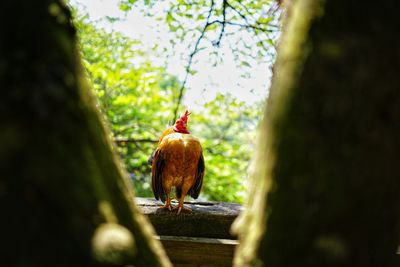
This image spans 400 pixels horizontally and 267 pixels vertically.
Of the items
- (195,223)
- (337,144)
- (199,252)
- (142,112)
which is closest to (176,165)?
(195,223)

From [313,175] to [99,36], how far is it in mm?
7899

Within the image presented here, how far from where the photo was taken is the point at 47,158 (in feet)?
2.71

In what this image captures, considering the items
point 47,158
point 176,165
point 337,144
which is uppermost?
point 337,144

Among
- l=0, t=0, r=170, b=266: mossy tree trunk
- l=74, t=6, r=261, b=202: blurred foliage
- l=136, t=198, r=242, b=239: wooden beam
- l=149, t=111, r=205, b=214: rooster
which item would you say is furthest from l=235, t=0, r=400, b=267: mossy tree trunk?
l=74, t=6, r=261, b=202: blurred foliage

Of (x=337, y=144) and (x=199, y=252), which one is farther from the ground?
(x=337, y=144)

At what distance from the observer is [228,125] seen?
10.1m

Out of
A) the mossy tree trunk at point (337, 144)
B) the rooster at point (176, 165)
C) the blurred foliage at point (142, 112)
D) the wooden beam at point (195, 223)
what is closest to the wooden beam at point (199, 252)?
the wooden beam at point (195, 223)

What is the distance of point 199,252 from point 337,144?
1.65 m

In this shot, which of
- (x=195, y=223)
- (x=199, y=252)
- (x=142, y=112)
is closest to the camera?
(x=199, y=252)

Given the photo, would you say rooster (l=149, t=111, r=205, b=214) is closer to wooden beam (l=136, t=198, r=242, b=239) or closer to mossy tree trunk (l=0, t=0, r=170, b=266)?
wooden beam (l=136, t=198, r=242, b=239)

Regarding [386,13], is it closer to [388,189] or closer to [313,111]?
[313,111]

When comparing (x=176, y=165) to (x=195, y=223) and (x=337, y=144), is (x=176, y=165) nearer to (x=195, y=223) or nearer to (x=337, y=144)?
(x=195, y=223)

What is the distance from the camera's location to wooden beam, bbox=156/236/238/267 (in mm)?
2400

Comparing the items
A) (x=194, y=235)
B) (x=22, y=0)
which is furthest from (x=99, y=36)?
(x=22, y=0)
